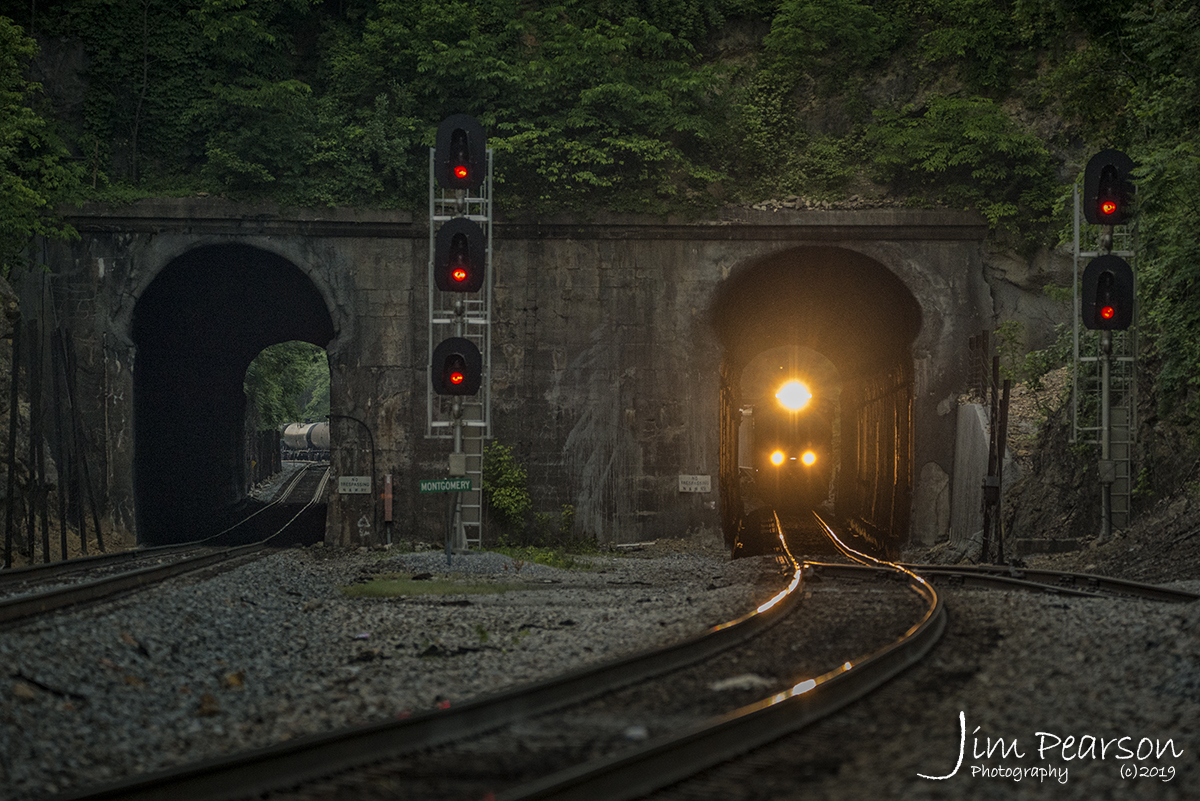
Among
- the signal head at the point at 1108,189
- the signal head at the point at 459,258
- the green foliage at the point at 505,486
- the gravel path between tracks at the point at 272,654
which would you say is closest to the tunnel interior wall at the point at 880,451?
the signal head at the point at 1108,189

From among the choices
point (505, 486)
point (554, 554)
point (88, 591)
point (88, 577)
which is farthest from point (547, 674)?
point (505, 486)

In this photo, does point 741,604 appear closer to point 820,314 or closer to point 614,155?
point 614,155

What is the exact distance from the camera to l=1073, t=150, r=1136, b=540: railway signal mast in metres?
16.4

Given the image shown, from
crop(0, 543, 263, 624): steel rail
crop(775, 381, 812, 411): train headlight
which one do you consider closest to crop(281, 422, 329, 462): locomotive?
crop(775, 381, 812, 411): train headlight

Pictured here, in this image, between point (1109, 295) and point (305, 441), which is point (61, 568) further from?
point (305, 441)

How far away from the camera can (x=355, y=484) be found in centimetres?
2077

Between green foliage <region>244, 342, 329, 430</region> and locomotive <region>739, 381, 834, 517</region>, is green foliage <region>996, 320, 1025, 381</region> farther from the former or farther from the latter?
green foliage <region>244, 342, 329, 430</region>

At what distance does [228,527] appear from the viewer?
93.8 feet

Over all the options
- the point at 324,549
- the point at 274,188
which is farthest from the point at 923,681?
the point at 274,188

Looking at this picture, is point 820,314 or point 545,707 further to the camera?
point 820,314

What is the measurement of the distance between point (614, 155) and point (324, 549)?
32.9ft

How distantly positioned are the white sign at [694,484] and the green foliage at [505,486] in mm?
3171

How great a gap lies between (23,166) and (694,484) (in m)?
15.0

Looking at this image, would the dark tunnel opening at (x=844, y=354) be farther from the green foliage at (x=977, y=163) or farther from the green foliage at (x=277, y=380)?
the green foliage at (x=277, y=380)
